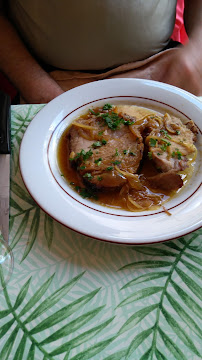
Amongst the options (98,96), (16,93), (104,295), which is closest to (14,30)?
(16,93)

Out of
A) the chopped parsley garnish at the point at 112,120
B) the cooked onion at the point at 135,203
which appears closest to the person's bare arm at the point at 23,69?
the chopped parsley garnish at the point at 112,120

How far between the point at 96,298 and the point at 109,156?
0.50 metres

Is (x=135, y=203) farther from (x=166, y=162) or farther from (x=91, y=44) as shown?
(x=91, y=44)

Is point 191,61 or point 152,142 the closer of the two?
point 152,142

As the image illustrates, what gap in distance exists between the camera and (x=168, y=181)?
3.75 feet

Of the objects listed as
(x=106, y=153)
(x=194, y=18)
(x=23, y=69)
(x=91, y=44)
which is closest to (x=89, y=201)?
(x=106, y=153)

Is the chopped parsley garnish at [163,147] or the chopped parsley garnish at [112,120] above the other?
the chopped parsley garnish at [112,120]

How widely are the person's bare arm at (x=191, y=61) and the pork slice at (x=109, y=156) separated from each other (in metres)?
0.65

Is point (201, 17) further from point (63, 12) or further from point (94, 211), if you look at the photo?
point (94, 211)

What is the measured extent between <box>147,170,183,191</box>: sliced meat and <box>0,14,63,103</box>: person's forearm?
2.61 feet

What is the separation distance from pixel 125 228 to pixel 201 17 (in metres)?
1.38

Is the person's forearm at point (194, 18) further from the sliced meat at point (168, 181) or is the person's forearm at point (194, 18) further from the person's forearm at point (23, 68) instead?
the sliced meat at point (168, 181)

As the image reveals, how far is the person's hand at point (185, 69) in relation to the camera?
1753 millimetres

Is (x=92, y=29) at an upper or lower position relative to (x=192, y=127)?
upper
